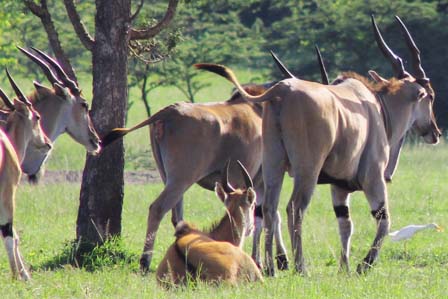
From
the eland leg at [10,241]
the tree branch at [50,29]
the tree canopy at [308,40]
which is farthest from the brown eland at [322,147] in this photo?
the tree canopy at [308,40]

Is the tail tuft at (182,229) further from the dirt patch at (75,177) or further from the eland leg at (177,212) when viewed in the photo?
the dirt patch at (75,177)

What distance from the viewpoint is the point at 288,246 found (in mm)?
10844

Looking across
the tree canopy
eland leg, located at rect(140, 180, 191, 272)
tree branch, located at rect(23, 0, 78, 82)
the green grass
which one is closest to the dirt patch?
the green grass

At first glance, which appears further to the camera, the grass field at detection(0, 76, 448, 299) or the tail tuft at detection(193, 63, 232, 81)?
the tail tuft at detection(193, 63, 232, 81)

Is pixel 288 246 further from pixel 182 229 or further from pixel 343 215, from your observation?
pixel 182 229

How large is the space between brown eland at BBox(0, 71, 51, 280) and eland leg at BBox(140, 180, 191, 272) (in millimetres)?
1034

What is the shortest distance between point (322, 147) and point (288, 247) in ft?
8.16

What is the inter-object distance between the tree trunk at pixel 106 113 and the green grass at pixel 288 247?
305mm

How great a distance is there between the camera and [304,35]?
2691 centimetres

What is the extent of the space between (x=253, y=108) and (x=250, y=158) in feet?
1.73

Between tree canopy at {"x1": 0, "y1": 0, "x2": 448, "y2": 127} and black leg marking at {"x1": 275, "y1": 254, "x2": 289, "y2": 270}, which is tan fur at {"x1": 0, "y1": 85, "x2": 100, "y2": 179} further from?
tree canopy at {"x1": 0, "y1": 0, "x2": 448, "y2": 127}

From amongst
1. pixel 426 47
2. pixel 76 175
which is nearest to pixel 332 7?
pixel 426 47

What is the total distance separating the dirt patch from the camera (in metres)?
16.3

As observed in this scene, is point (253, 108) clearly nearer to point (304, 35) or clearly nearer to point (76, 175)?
point (76, 175)
